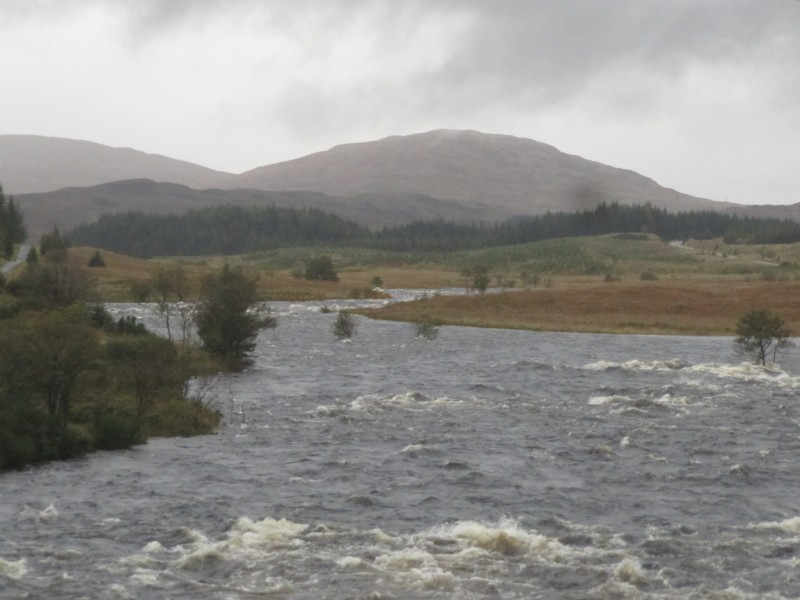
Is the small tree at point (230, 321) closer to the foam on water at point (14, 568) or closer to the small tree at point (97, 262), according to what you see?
the foam on water at point (14, 568)

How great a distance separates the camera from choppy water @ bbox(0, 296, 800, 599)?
762 inches

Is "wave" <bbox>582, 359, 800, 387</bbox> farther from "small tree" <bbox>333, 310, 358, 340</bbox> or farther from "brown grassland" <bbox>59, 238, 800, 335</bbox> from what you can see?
"brown grassland" <bbox>59, 238, 800, 335</bbox>

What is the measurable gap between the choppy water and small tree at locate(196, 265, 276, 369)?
932cm

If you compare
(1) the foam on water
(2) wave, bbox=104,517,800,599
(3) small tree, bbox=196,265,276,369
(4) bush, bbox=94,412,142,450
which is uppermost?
(3) small tree, bbox=196,265,276,369

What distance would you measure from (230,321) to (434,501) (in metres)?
30.6

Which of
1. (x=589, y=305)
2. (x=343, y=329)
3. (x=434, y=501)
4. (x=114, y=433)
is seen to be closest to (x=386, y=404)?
(x=114, y=433)

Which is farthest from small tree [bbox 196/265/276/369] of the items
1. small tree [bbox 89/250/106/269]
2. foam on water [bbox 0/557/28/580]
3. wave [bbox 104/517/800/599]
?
small tree [bbox 89/250/106/269]

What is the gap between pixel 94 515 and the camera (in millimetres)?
23531

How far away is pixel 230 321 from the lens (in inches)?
2116

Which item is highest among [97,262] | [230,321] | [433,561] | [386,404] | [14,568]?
[97,262]

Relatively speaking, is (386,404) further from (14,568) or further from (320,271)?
(320,271)

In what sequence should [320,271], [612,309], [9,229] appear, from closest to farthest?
[612,309] < [320,271] < [9,229]

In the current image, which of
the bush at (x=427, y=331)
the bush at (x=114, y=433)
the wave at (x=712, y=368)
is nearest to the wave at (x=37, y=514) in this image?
the bush at (x=114, y=433)

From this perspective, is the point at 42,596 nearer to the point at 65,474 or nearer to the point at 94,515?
the point at 94,515
